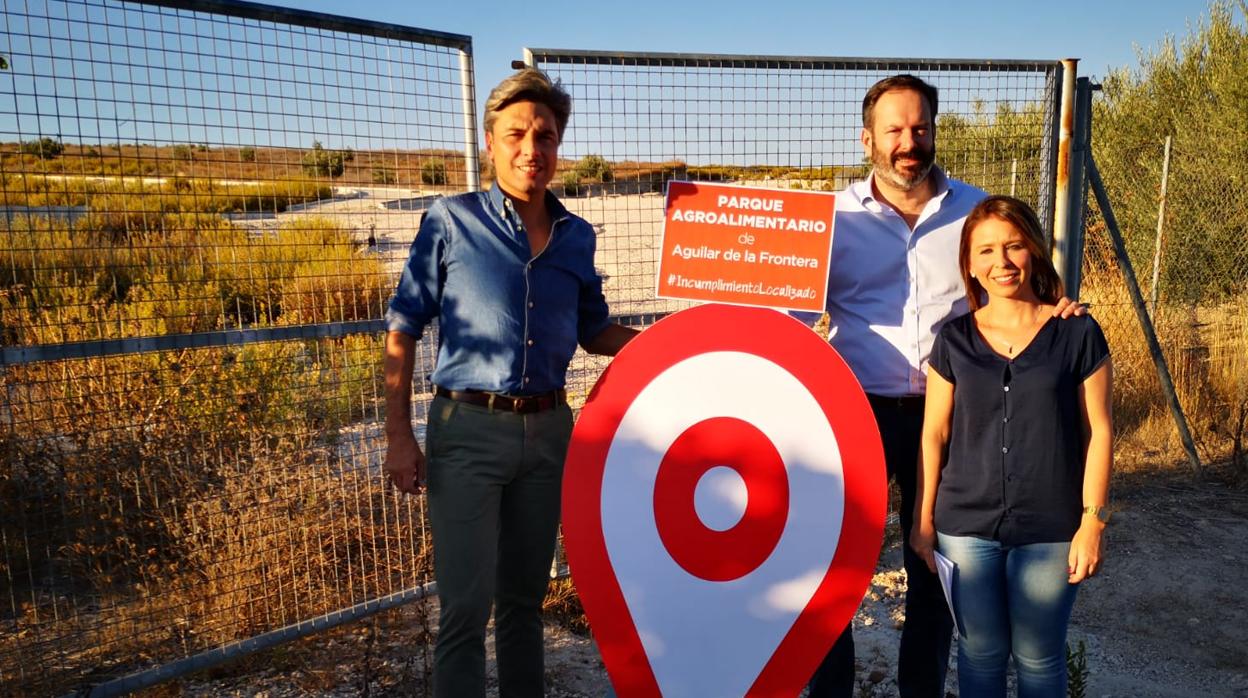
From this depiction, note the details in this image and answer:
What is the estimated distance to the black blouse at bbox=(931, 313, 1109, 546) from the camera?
2.62 m

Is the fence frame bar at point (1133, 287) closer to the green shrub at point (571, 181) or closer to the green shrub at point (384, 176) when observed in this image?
the green shrub at point (571, 181)

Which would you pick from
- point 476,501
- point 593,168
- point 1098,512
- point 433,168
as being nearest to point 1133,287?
point 1098,512

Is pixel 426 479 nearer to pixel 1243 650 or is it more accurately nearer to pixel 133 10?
pixel 133 10

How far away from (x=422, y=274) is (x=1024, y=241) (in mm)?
1938

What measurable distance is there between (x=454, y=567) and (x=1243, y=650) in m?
4.30

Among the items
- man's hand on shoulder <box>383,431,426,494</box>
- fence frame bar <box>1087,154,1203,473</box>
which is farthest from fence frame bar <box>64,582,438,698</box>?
fence frame bar <box>1087,154,1203,473</box>

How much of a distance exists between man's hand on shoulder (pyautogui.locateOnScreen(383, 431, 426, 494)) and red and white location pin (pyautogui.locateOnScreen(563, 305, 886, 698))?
1.96ft

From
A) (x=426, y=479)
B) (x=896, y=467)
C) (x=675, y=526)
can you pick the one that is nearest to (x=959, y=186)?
(x=896, y=467)

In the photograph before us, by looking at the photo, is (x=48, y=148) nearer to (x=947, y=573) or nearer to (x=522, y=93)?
(x=522, y=93)

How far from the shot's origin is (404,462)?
111 inches

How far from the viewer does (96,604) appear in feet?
15.8

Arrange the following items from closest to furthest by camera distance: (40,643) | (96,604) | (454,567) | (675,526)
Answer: (675,526), (454,567), (40,643), (96,604)

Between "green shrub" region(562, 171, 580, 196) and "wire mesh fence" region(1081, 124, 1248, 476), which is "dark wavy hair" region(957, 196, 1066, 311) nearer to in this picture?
"green shrub" region(562, 171, 580, 196)

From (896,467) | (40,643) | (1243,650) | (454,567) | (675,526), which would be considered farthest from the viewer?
(1243,650)
